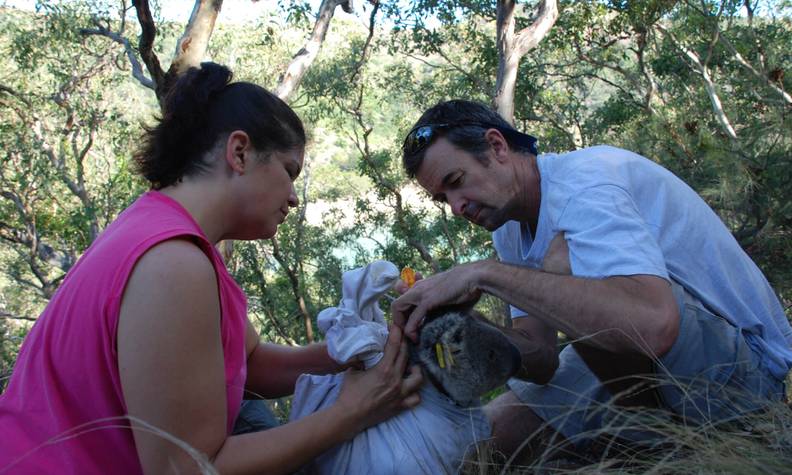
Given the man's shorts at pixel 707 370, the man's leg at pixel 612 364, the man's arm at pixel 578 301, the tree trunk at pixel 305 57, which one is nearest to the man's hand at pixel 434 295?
the man's arm at pixel 578 301

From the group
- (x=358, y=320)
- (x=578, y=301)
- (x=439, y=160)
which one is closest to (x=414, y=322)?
(x=358, y=320)

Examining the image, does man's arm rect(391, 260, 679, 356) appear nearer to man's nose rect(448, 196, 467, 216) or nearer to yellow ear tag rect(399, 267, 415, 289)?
yellow ear tag rect(399, 267, 415, 289)

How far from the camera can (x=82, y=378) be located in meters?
1.61

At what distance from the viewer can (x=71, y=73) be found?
1241 centimetres

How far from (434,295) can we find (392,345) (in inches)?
6.9

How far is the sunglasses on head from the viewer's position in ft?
8.15

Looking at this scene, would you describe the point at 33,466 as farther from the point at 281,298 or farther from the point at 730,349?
the point at 281,298

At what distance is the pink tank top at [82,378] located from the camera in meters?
1.57

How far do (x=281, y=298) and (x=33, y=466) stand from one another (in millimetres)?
11623

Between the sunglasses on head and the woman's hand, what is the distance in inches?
28.9

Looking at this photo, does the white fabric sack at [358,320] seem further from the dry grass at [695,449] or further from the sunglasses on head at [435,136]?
the sunglasses on head at [435,136]

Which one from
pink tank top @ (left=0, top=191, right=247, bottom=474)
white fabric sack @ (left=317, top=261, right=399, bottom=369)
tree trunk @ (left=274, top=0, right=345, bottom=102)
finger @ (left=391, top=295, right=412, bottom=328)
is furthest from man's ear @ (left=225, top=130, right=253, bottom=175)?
tree trunk @ (left=274, top=0, right=345, bottom=102)

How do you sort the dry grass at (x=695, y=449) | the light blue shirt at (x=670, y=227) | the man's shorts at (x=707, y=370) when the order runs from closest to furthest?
the dry grass at (x=695, y=449) < the man's shorts at (x=707, y=370) < the light blue shirt at (x=670, y=227)

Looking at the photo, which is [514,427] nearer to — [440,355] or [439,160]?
[440,355]
